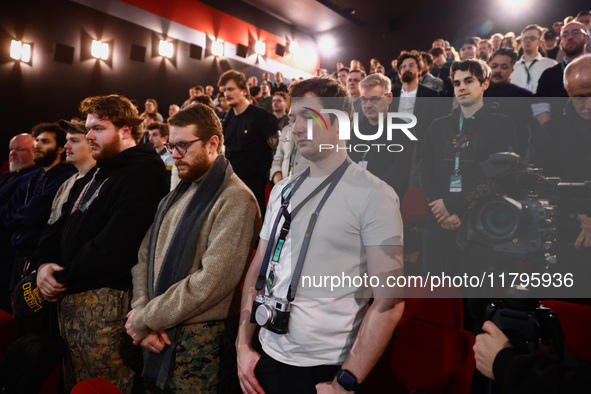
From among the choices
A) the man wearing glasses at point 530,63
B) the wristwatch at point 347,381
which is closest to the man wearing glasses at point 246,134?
the wristwatch at point 347,381

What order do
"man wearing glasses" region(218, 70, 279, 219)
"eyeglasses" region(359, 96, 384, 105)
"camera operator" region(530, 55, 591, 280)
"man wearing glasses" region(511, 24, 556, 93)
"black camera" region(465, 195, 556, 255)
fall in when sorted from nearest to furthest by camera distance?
"black camera" region(465, 195, 556, 255) < "camera operator" region(530, 55, 591, 280) < "eyeglasses" region(359, 96, 384, 105) < "man wearing glasses" region(218, 70, 279, 219) < "man wearing glasses" region(511, 24, 556, 93)

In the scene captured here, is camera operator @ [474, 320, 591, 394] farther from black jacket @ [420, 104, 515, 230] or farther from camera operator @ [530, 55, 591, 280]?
black jacket @ [420, 104, 515, 230]

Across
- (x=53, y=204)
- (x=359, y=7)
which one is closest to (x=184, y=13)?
(x=359, y=7)

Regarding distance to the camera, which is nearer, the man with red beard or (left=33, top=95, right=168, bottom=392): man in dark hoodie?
the man with red beard

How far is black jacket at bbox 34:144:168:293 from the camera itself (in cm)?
163

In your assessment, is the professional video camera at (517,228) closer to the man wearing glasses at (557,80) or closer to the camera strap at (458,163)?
the camera strap at (458,163)

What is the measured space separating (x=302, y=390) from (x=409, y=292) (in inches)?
20.4

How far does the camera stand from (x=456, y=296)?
4.25 feet

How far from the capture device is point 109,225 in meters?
1.66

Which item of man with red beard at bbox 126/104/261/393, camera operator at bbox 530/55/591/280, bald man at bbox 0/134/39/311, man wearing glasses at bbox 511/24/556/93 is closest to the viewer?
camera operator at bbox 530/55/591/280

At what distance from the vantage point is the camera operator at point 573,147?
1308 mm

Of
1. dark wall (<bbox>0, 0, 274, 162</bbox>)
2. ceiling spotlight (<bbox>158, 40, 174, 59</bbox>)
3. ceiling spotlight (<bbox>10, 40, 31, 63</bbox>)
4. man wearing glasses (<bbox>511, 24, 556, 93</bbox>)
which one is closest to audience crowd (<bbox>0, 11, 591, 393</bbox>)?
man wearing glasses (<bbox>511, 24, 556, 93</bbox>)

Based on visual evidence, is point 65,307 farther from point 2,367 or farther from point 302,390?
point 302,390

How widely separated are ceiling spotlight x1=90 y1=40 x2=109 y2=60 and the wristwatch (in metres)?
9.30
